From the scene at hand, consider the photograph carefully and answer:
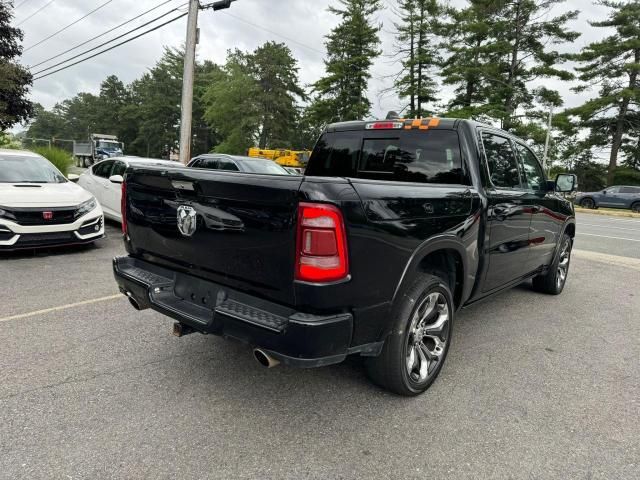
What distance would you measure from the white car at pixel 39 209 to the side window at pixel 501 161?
5981 millimetres

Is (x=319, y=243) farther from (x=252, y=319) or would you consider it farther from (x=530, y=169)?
(x=530, y=169)

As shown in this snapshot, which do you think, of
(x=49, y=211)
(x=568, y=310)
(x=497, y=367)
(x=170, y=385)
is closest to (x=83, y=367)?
(x=170, y=385)

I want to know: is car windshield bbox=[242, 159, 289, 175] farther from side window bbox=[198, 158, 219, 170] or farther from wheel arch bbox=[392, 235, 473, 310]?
wheel arch bbox=[392, 235, 473, 310]

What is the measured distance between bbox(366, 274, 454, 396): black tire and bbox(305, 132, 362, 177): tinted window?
1423 millimetres

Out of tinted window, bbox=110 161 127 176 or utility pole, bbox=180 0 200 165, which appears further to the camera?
utility pole, bbox=180 0 200 165

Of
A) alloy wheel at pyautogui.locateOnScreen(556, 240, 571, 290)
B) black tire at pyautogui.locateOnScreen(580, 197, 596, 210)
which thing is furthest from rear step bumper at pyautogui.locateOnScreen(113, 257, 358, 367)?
black tire at pyautogui.locateOnScreen(580, 197, 596, 210)

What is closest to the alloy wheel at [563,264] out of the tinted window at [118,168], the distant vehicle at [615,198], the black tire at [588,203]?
the tinted window at [118,168]

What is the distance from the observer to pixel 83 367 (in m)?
3.11

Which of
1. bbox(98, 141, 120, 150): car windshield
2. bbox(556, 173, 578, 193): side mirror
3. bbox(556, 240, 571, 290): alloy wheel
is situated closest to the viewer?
bbox(556, 173, 578, 193): side mirror

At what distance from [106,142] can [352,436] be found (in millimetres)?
46260

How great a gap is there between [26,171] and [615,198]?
31136 millimetres

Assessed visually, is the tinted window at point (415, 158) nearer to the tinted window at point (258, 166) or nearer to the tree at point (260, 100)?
the tinted window at point (258, 166)

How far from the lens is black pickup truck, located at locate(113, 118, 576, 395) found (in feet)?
7.13

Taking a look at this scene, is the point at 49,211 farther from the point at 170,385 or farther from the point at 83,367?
the point at 170,385
